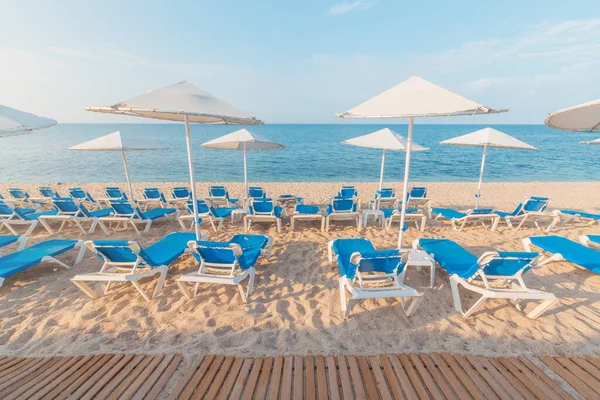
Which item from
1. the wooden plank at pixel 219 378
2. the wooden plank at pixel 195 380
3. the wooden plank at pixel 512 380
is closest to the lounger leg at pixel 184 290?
the wooden plank at pixel 195 380

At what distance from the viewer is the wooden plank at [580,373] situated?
2.12 metres

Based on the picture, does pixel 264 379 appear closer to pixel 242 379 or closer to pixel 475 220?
pixel 242 379

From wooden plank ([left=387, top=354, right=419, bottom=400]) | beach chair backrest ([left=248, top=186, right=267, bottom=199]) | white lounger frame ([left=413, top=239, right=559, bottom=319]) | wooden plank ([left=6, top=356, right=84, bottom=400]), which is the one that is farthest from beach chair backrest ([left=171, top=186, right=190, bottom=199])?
white lounger frame ([left=413, top=239, right=559, bottom=319])

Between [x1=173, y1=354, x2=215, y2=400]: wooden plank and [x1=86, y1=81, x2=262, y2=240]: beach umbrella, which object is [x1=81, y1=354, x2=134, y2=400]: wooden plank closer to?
[x1=173, y1=354, x2=215, y2=400]: wooden plank

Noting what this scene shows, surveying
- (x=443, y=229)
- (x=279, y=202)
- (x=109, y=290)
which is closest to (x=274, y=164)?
(x=279, y=202)

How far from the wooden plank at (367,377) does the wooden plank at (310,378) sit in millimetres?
425

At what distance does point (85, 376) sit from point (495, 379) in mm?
3565

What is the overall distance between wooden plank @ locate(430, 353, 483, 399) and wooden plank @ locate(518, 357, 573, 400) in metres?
0.66

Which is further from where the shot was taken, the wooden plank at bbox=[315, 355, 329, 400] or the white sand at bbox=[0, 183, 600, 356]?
the white sand at bbox=[0, 183, 600, 356]

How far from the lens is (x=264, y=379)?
2127 millimetres

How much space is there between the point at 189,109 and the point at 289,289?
2.81 metres

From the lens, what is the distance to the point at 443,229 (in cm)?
630

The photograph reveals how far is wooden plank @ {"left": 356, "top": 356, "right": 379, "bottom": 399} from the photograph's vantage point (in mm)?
1974

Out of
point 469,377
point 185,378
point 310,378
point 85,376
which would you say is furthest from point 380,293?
point 85,376
